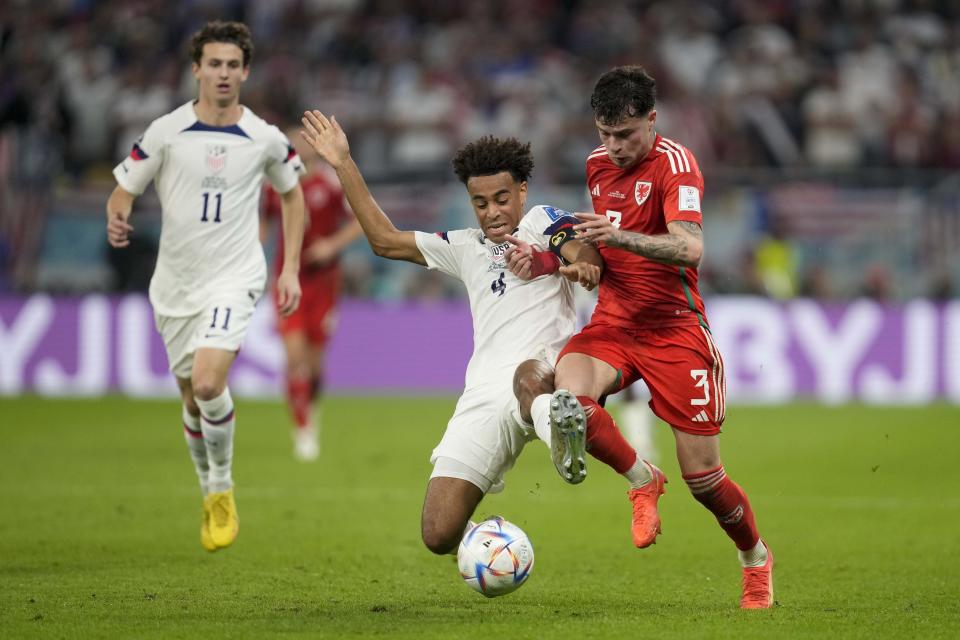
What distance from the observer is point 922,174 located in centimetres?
1692

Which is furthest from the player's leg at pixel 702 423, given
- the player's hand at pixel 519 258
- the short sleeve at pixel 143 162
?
the short sleeve at pixel 143 162

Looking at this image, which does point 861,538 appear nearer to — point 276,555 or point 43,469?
point 276,555

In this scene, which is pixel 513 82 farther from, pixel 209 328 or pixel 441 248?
pixel 441 248

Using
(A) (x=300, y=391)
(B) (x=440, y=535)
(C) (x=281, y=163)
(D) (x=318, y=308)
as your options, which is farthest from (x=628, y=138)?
(D) (x=318, y=308)

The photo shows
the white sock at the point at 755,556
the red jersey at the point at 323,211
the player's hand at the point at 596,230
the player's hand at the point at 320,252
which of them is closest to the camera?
the player's hand at the point at 596,230

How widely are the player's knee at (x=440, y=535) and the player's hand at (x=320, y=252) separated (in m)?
6.40

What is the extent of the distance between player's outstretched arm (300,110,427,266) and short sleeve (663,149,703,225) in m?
1.25

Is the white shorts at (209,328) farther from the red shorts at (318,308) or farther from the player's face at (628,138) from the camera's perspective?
the red shorts at (318,308)

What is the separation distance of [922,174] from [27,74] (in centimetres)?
1115

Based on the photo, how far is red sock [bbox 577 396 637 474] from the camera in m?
6.16

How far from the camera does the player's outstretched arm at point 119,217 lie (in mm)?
7699

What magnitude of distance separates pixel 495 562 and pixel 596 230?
1.47m

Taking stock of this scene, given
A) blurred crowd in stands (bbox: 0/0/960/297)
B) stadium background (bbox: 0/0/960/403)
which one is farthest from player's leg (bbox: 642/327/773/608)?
blurred crowd in stands (bbox: 0/0/960/297)

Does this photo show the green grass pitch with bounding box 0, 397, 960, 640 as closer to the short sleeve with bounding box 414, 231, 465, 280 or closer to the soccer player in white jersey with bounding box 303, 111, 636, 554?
the soccer player in white jersey with bounding box 303, 111, 636, 554
